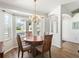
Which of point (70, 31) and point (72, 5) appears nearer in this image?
point (72, 5)

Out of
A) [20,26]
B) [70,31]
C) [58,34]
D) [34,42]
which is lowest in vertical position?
[34,42]

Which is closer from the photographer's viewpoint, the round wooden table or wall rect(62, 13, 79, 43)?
the round wooden table

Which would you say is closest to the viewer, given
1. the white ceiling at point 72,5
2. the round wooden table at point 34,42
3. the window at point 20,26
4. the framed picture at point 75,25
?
the round wooden table at point 34,42

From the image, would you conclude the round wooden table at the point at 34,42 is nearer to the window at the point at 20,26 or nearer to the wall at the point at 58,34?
the wall at the point at 58,34

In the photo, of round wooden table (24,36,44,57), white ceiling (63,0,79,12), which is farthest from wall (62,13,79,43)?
round wooden table (24,36,44,57)

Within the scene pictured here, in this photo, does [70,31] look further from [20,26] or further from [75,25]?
[20,26]

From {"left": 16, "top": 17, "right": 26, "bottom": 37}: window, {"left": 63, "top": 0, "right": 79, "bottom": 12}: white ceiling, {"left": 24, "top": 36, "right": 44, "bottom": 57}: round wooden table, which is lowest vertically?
{"left": 24, "top": 36, "right": 44, "bottom": 57}: round wooden table

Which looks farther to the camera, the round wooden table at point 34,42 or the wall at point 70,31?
the wall at point 70,31

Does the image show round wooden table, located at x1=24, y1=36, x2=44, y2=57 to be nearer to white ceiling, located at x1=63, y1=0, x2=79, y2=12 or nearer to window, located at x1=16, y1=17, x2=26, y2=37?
window, located at x1=16, y1=17, x2=26, y2=37

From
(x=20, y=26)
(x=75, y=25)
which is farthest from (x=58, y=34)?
(x=20, y=26)

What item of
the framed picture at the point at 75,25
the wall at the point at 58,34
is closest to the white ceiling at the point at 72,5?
the wall at the point at 58,34

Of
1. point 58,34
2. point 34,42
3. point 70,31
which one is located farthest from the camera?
point 70,31

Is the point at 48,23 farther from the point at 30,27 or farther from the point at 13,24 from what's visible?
the point at 13,24

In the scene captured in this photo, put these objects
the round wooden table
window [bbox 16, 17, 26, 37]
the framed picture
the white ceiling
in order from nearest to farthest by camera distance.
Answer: the round wooden table
the white ceiling
window [bbox 16, 17, 26, 37]
the framed picture
